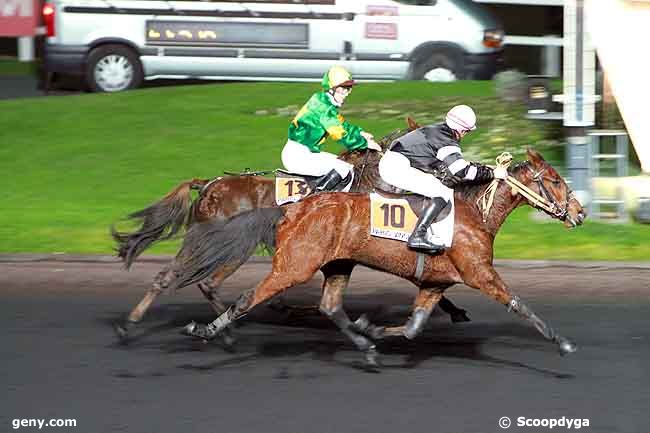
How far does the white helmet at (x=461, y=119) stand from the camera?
8.92 meters

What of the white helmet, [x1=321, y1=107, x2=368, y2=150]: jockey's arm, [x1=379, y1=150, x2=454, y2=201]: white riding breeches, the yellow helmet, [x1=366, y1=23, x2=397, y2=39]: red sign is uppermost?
[x1=366, y1=23, x2=397, y2=39]: red sign

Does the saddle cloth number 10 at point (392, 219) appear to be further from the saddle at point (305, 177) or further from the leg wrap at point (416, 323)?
the saddle at point (305, 177)

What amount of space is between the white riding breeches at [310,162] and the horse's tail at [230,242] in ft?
2.60

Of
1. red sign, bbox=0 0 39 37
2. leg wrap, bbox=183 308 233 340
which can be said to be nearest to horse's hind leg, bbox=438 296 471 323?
leg wrap, bbox=183 308 233 340

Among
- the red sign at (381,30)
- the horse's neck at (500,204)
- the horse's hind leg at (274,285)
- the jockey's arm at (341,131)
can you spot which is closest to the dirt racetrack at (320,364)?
the horse's hind leg at (274,285)

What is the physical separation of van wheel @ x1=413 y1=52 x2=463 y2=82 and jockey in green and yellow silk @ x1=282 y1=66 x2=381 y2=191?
33.7ft

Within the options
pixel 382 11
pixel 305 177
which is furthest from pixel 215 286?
pixel 382 11

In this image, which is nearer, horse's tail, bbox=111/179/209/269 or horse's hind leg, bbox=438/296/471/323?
horse's tail, bbox=111/179/209/269

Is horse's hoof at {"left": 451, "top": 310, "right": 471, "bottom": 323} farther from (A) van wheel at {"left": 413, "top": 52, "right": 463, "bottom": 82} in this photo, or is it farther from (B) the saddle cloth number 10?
(A) van wheel at {"left": 413, "top": 52, "right": 463, "bottom": 82}

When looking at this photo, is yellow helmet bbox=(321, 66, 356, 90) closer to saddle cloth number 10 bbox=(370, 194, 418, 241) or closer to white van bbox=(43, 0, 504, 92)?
saddle cloth number 10 bbox=(370, 194, 418, 241)

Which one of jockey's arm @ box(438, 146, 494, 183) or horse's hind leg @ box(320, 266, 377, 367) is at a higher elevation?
jockey's arm @ box(438, 146, 494, 183)

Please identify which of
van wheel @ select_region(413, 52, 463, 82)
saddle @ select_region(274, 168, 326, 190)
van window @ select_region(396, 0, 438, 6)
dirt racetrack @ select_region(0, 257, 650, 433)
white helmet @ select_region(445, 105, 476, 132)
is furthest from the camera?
van wheel @ select_region(413, 52, 463, 82)
